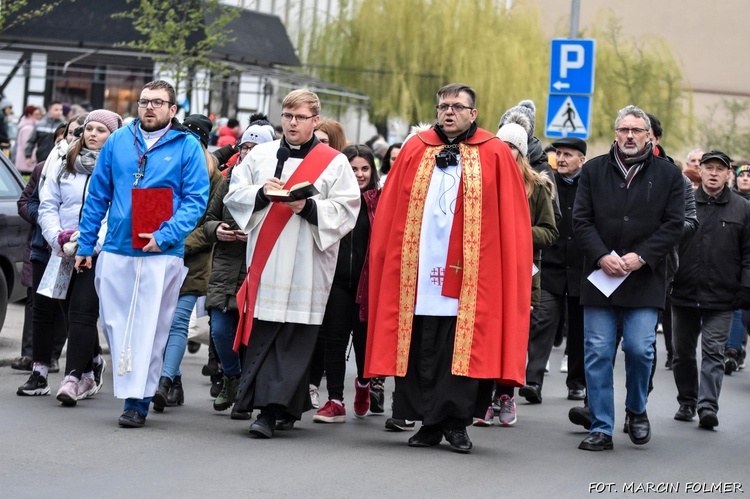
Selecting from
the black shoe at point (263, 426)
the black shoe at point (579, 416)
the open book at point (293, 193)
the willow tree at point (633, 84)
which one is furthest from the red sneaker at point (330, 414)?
the willow tree at point (633, 84)

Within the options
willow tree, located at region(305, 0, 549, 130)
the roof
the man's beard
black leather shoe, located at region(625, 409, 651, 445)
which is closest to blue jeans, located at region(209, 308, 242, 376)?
the man's beard

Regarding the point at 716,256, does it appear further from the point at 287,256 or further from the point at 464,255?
the point at 287,256

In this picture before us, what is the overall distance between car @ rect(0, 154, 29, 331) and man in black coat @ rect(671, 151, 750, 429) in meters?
5.57

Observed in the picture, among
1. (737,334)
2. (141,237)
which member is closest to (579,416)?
(141,237)

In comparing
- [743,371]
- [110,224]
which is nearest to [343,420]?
[110,224]

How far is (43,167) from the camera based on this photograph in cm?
1059

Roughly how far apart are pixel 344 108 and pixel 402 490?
3310 cm

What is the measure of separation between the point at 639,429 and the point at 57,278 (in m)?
4.08

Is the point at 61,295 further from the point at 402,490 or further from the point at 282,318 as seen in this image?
the point at 402,490

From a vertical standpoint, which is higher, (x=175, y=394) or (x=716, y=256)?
(x=716, y=256)

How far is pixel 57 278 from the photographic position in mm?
9773

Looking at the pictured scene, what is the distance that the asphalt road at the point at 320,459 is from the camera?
7.11 m

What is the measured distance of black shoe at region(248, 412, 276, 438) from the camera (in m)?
Result: 8.57

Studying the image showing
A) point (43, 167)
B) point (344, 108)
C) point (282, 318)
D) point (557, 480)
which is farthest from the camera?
point (344, 108)
